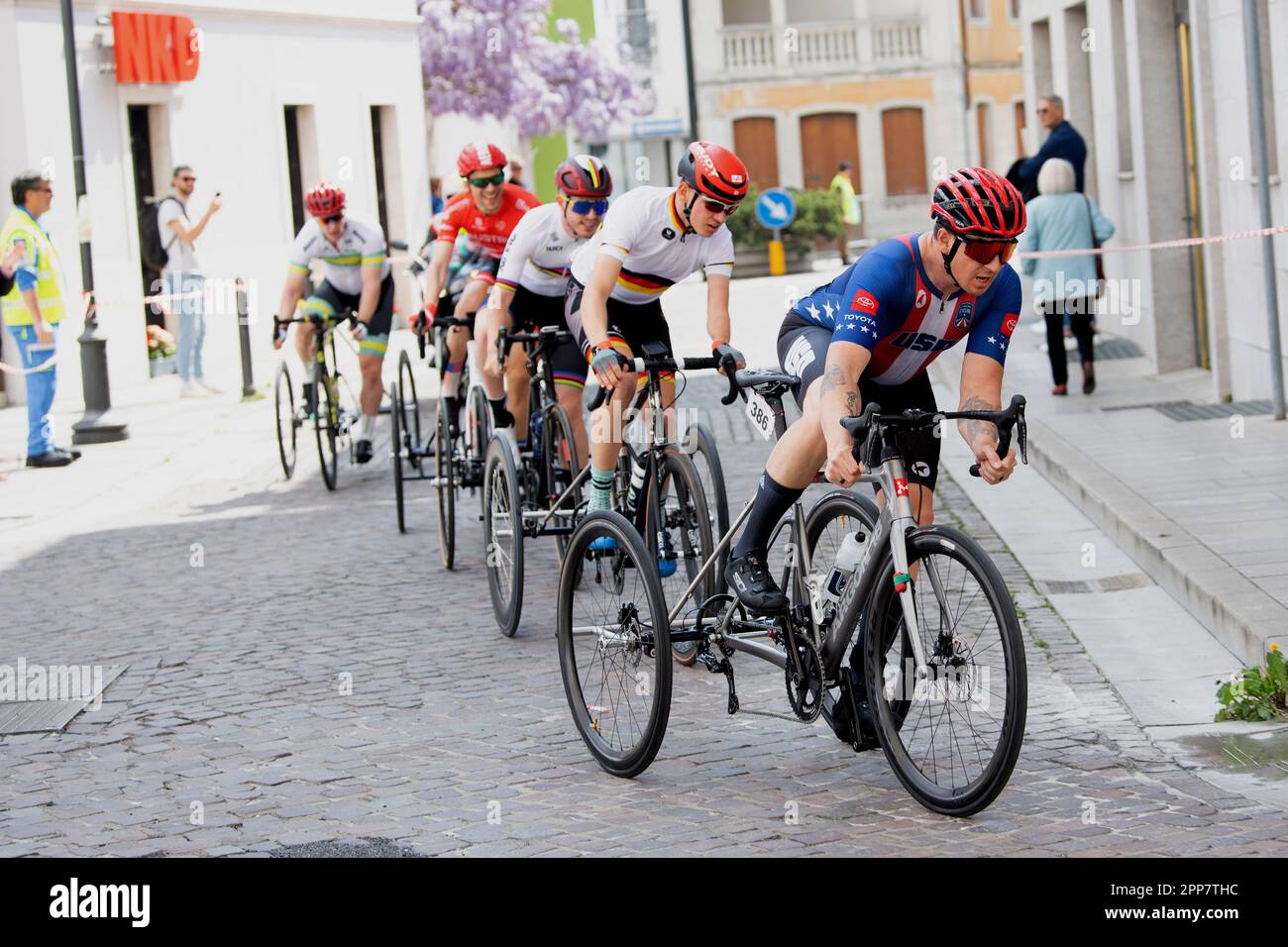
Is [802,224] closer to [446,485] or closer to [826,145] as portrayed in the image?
[826,145]

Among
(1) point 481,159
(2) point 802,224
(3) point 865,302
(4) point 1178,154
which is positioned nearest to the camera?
(3) point 865,302

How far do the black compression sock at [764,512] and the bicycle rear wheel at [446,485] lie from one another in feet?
13.4

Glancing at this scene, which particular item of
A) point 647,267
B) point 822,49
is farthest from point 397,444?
point 822,49

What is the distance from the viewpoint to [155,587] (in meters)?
9.90

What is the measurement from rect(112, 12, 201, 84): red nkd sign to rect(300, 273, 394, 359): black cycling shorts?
31.4 feet

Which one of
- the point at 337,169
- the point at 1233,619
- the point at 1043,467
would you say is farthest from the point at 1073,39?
the point at 1233,619

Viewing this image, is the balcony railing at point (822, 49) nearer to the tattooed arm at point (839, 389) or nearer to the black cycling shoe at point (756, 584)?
the black cycling shoe at point (756, 584)

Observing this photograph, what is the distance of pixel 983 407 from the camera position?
5.52 m

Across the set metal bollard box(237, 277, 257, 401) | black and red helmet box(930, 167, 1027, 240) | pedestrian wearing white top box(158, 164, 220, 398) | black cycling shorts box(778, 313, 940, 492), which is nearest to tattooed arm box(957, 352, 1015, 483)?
black cycling shorts box(778, 313, 940, 492)

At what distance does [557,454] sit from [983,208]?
3.76 m

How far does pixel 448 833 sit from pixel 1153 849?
1868 millimetres

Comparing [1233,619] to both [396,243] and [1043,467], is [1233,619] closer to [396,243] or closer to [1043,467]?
[1043,467]

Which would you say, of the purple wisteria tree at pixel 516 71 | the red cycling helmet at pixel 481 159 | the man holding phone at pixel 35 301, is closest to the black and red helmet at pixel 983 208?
the red cycling helmet at pixel 481 159

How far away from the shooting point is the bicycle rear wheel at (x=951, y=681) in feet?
16.4
